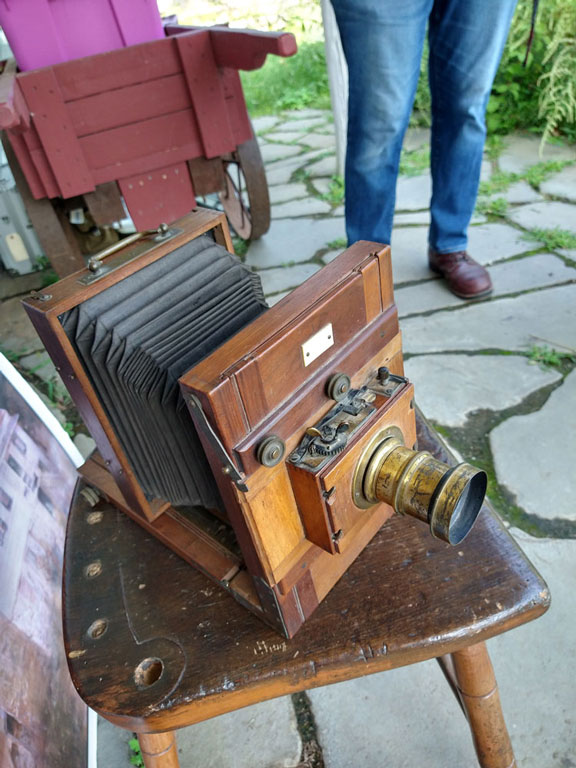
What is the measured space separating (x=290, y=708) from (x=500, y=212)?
7.37 feet

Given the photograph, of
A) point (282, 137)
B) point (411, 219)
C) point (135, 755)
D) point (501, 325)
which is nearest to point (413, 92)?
point (501, 325)

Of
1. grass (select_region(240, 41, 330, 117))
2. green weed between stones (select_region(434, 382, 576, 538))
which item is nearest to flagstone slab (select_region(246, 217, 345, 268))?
green weed between stones (select_region(434, 382, 576, 538))

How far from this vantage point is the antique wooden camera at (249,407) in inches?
25.8

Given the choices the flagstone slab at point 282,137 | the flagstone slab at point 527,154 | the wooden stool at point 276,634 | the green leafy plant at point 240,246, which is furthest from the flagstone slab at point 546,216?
the wooden stool at point 276,634

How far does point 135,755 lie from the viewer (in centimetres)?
118

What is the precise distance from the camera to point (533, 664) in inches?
47.9

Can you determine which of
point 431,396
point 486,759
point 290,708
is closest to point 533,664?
point 486,759

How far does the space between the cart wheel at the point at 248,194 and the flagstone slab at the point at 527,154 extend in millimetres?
1375

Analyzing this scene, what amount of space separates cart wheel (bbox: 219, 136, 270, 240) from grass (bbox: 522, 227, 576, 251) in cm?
107

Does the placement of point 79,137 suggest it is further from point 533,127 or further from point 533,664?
point 533,127

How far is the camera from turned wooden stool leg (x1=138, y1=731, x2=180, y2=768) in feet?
2.73

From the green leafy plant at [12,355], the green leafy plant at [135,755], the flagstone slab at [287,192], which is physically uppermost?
the green leafy plant at [12,355]

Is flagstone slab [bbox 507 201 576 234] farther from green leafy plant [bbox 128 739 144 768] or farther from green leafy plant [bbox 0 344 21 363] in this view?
green leafy plant [bbox 128 739 144 768]

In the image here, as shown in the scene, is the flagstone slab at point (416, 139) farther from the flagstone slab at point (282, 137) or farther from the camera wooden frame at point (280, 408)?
the camera wooden frame at point (280, 408)
